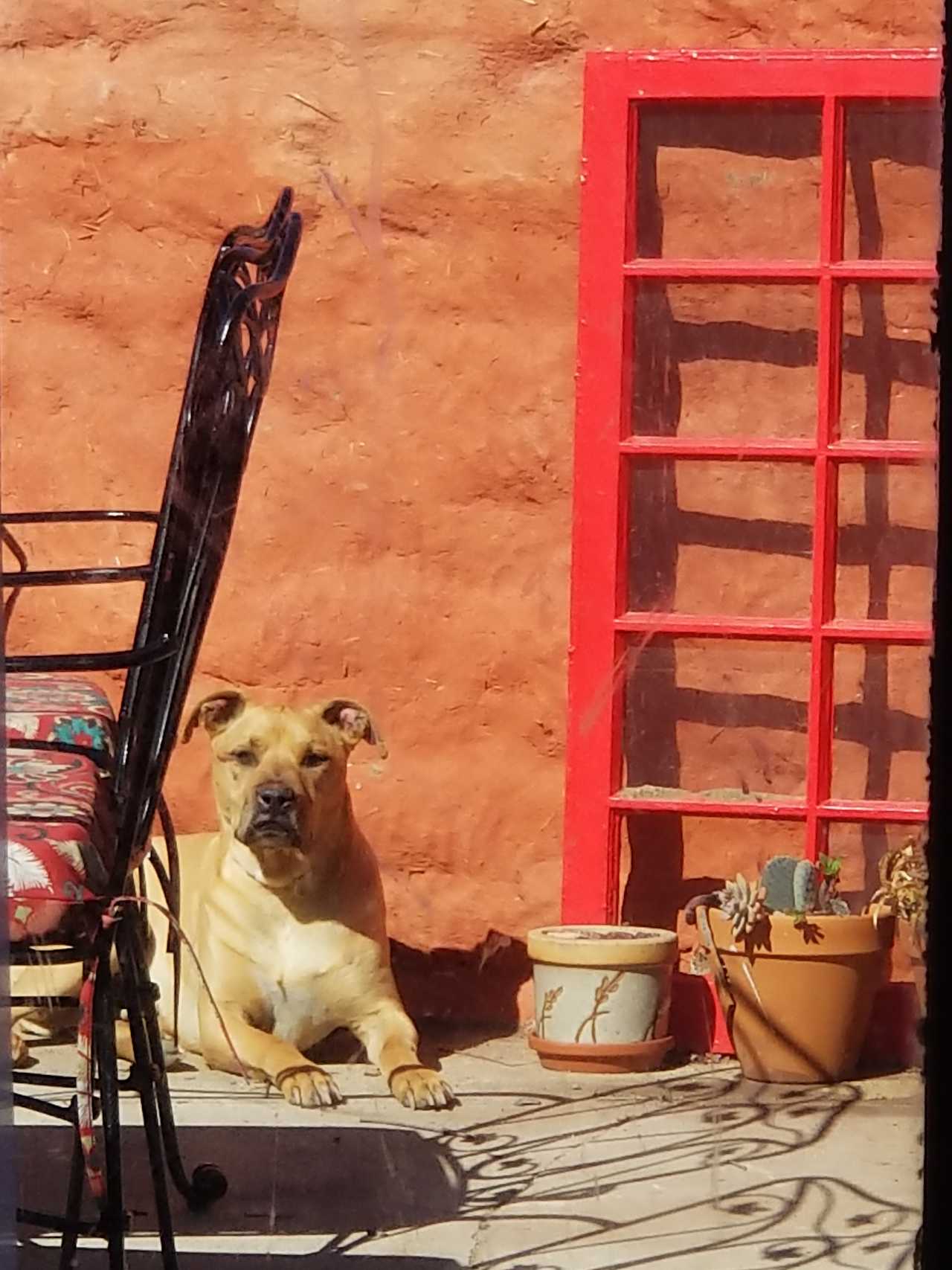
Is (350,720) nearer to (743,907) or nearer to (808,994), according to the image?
(743,907)

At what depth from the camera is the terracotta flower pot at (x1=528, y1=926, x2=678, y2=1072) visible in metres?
3.35

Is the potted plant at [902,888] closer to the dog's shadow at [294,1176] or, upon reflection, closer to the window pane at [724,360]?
the window pane at [724,360]

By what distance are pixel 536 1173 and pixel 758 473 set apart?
→ 121 centimetres

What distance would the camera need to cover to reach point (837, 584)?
3.49 metres

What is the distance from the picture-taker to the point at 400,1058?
130 inches

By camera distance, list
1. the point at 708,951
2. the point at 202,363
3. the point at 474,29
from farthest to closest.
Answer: the point at 708,951
the point at 474,29
the point at 202,363

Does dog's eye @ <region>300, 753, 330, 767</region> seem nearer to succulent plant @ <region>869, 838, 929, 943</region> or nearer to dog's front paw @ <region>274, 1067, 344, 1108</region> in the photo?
dog's front paw @ <region>274, 1067, 344, 1108</region>

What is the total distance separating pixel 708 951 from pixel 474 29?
4.68ft

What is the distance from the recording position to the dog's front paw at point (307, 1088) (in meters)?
3.16

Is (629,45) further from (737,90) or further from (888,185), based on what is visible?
(888,185)

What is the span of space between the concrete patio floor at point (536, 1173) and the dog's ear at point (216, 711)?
0.52 metres

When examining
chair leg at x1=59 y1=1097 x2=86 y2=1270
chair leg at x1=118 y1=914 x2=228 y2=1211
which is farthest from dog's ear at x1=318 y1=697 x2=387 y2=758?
chair leg at x1=59 y1=1097 x2=86 y2=1270

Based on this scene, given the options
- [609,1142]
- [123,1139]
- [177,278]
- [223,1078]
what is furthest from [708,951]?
[177,278]

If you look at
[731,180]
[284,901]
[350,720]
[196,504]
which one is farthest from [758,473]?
[196,504]
